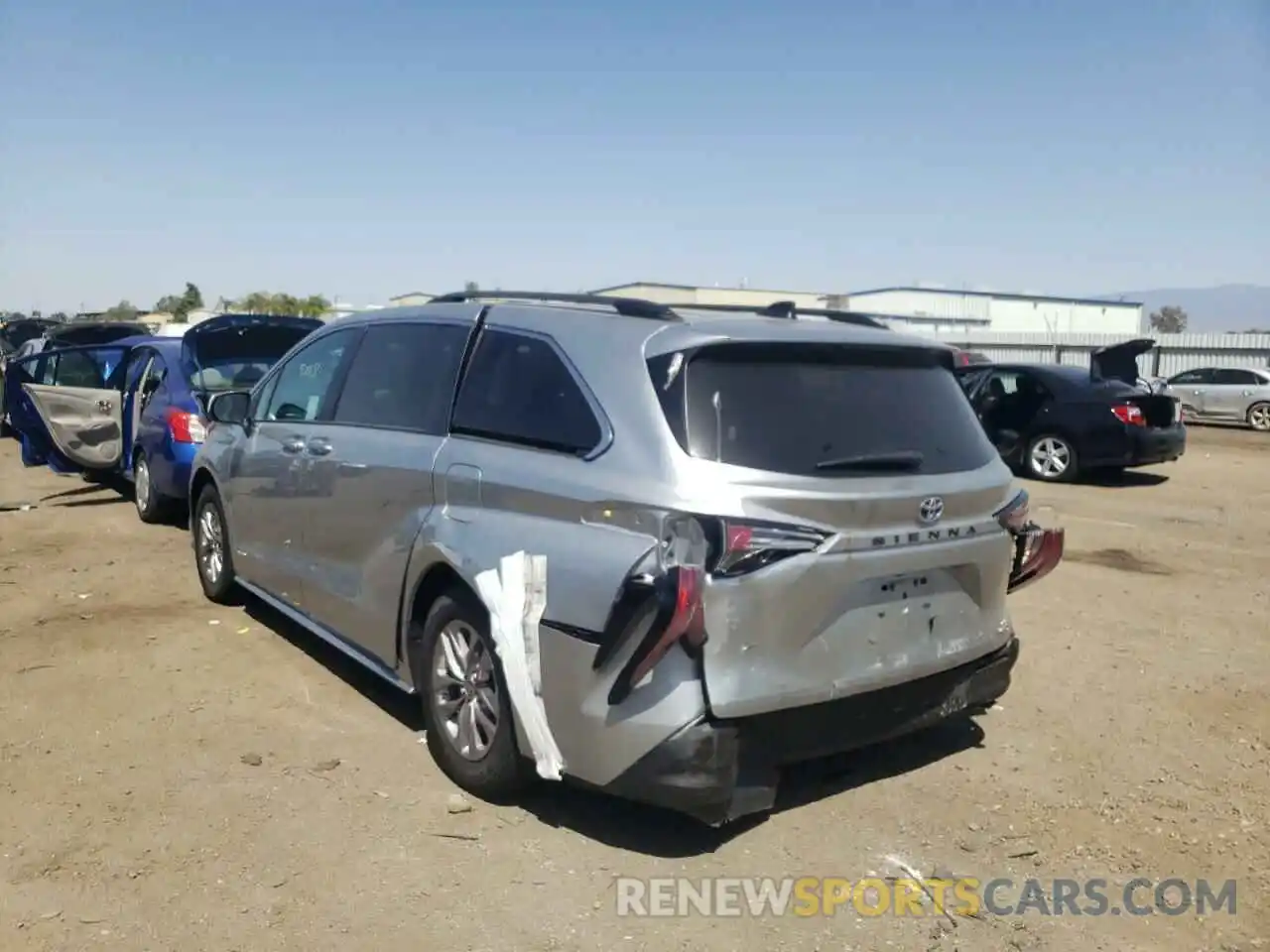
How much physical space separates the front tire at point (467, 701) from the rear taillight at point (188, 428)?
5.20 meters

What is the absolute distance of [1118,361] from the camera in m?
13.9

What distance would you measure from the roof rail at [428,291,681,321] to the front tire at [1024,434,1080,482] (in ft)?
34.4

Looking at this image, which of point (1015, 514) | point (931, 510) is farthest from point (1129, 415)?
point (931, 510)

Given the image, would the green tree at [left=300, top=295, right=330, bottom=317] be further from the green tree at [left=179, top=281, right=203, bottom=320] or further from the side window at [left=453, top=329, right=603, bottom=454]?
the side window at [left=453, top=329, right=603, bottom=454]

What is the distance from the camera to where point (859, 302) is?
6131 centimetres

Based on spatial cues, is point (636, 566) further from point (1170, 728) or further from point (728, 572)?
point (1170, 728)

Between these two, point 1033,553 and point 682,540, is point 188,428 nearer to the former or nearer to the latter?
point 682,540

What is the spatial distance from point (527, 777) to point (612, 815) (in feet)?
1.18

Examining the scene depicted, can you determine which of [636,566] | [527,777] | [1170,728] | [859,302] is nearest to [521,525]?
[636,566]

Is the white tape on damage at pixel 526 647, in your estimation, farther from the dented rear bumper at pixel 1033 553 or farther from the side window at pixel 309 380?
the side window at pixel 309 380

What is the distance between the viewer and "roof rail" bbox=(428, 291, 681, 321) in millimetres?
4102

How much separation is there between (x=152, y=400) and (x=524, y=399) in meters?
6.52

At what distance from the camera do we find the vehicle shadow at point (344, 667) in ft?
16.9

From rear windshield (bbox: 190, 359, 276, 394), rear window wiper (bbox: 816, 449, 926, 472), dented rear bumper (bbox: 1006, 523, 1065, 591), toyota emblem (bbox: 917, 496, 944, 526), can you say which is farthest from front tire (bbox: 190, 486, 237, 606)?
dented rear bumper (bbox: 1006, 523, 1065, 591)
